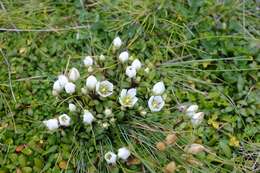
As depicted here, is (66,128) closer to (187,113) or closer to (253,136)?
(187,113)

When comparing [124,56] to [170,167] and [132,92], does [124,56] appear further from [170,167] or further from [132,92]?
[170,167]

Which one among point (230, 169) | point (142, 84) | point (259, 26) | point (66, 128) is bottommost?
point (230, 169)

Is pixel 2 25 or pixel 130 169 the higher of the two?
pixel 2 25

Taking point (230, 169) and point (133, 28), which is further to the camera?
point (133, 28)

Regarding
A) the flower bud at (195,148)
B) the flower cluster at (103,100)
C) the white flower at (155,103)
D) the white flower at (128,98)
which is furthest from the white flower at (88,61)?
the flower bud at (195,148)

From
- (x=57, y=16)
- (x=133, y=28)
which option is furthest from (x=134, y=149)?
(x=57, y=16)

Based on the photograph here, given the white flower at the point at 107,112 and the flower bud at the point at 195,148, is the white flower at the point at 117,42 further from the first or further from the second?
the flower bud at the point at 195,148
